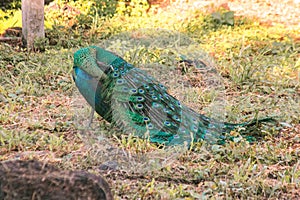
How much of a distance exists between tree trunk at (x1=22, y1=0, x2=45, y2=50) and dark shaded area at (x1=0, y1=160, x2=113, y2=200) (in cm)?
449

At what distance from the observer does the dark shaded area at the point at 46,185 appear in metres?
2.86

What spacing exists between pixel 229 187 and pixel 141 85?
1210mm

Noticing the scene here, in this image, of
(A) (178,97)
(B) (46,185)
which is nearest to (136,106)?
(A) (178,97)

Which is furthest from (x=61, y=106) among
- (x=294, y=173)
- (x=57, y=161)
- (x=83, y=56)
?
(x=294, y=173)

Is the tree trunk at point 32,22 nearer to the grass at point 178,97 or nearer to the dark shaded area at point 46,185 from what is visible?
the grass at point 178,97

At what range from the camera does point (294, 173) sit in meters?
4.07

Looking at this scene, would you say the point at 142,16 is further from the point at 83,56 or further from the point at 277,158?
the point at 277,158

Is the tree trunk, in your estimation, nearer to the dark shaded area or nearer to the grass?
the grass

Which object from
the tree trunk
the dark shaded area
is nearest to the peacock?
the dark shaded area

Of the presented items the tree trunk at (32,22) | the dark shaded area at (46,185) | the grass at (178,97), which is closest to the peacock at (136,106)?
the grass at (178,97)

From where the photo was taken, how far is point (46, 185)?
2871 millimetres

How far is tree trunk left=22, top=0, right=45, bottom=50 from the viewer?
23.7ft

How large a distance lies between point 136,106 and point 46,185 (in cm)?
177

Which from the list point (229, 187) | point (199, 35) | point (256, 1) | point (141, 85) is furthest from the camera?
point (256, 1)
